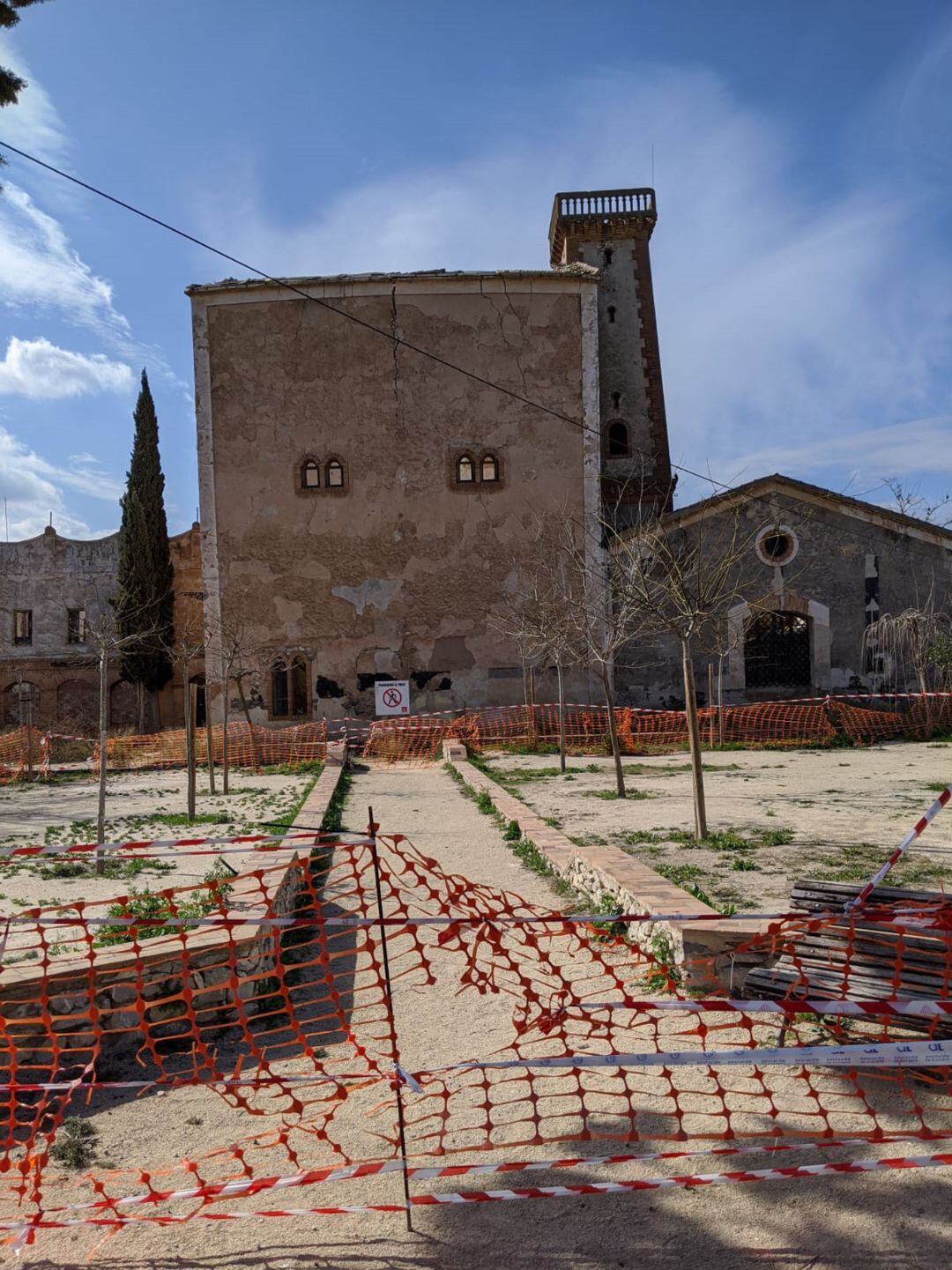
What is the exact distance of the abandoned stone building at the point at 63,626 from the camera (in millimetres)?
31594

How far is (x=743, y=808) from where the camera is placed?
10.8 meters

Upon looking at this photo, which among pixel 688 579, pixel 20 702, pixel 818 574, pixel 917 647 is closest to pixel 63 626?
pixel 20 702

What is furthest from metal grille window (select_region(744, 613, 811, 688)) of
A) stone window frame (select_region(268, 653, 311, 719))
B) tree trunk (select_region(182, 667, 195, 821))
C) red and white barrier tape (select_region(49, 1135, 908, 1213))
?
red and white barrier tape (select_region(49, 1135, 908, 1213))

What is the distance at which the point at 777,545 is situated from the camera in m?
21.6

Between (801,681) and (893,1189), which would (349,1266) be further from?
(801,681)

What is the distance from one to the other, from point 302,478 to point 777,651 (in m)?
12.3

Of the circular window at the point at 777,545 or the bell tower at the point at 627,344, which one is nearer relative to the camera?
the circular window at the point at 777,545

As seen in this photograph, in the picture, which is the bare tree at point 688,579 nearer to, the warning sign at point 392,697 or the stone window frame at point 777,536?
the stone window frame at point 777,536

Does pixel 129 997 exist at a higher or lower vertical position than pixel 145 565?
lower

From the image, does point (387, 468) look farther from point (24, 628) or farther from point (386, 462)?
point (24, 628)

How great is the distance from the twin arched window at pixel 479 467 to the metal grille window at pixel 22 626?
59.0 ft

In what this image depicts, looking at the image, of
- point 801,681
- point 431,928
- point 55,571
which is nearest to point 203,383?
point 55,571

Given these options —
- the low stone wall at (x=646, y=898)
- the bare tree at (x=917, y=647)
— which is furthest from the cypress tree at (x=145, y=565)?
the low stone wall at (x=646, y=898)

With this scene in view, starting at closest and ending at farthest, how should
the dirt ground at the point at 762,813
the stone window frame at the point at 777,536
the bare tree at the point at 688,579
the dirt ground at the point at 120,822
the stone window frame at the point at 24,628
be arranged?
the dirt ground at the point at 762,813 → the dirt ground at the point at 120,822 → the bare tree at the point at 688,579 → the stone window frame at the point at 777,536 → the stone window frame at the point at 24,628
